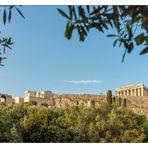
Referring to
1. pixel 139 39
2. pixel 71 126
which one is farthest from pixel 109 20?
pixel 71 126

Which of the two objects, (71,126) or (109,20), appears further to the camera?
(71,126)

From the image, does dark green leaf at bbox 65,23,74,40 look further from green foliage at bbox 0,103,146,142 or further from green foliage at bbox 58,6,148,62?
green foliage at bbox 0,103,146,142

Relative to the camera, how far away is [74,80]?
27.6 feet

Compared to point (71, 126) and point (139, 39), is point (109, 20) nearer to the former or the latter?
point (139, 39)

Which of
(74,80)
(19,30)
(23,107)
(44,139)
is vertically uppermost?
(19,30)

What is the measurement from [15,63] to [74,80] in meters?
1.95

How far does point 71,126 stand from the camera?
275 inches

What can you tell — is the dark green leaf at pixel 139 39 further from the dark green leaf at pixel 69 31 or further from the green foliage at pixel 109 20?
the dark green leaf at pixel 69 31

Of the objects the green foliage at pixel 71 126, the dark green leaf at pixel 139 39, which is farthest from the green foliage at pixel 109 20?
the green foliage at pixel 71 126

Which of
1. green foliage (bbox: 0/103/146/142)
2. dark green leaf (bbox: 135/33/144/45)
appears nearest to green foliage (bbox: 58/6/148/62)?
dark green leaf (bbox: 135/33/144/45)

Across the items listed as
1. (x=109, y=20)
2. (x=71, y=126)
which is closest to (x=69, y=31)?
(x=109, y=20)

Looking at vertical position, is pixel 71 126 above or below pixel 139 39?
below
